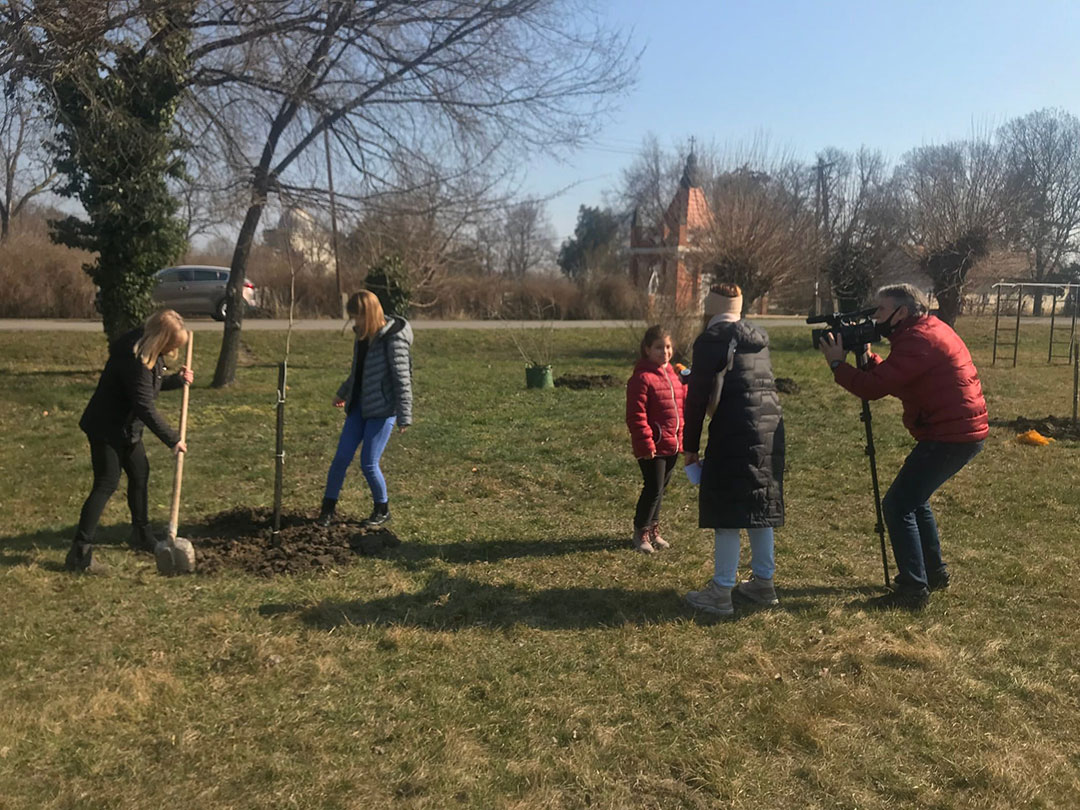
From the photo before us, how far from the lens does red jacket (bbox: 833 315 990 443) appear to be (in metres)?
4.60

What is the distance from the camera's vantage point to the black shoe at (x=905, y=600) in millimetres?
4891

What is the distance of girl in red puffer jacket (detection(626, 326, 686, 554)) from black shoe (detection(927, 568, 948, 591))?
180 centimetres

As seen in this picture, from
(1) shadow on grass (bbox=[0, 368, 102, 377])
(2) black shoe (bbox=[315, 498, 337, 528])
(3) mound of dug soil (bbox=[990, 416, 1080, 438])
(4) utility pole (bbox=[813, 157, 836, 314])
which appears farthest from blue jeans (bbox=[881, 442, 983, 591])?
(4) utility pole (bbox=[813, 157, 836, 314])

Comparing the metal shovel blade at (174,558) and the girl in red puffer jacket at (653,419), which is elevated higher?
the girl in red puffer jacket at (653,419)

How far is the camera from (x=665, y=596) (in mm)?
5133

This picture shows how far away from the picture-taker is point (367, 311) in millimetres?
6133

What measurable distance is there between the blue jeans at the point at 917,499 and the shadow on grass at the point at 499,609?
1.31 meters

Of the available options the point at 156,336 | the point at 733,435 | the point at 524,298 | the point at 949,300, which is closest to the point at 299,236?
the point at 156,336

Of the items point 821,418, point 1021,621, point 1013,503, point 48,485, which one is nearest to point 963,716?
point 1021,621

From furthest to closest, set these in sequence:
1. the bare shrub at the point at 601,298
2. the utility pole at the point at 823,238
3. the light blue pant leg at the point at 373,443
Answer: the bare shrub at the point at 601,298 < the utility pole at the point at 823,238 < the light blue pant leg at the point at 373,443

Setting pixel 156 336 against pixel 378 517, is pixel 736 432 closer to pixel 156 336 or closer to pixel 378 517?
pixel 378 517

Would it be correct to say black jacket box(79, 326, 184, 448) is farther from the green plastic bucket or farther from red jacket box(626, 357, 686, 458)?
the green plastic bucket

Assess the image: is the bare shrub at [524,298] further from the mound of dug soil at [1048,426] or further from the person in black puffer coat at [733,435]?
the person in black puffer coat at [733,435]

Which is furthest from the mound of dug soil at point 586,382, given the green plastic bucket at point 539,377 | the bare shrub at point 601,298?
the bare shrub at point 601,298
